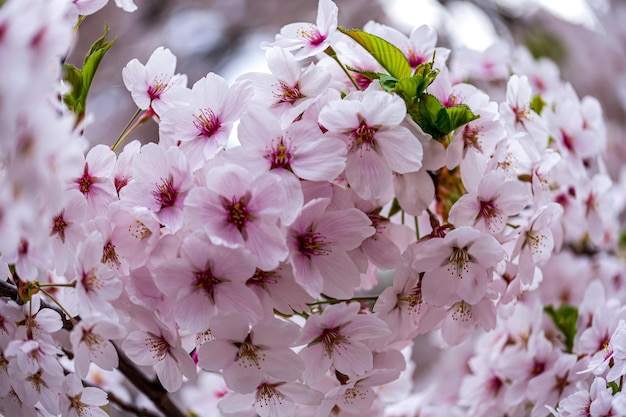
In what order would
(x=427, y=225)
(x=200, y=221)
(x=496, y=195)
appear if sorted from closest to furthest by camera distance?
(x=200, y=221)
(x=496, y=195)
(x=427, y=225)

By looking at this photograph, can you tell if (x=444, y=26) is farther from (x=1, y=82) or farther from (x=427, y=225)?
(x=1, y=82)

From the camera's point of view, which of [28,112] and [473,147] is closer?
[28,112]

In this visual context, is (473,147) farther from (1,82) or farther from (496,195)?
(1,82)

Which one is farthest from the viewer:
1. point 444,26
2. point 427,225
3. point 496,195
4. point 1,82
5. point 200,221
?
point 444,26

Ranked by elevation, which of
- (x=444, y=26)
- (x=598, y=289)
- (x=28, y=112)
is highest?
(x=28, y=112)

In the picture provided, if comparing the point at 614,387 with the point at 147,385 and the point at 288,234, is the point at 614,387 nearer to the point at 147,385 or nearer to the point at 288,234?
the point at 288,234

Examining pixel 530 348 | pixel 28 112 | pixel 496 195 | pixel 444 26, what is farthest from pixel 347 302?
pixel 444 26

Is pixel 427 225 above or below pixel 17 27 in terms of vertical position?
below
